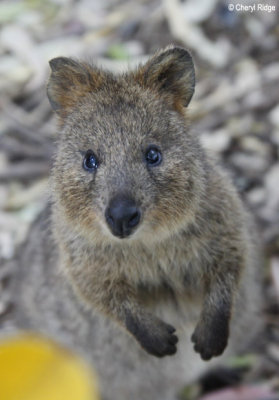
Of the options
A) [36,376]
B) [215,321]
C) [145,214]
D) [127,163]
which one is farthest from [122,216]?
[36,376]

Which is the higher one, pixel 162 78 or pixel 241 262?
pixel 162 78

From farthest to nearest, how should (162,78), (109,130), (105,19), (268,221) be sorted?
(105,19)
(268,221)
(162,78)
(109,130)

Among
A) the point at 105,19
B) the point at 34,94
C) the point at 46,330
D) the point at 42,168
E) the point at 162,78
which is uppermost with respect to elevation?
the point at 105,19

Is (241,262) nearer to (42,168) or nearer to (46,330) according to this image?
(46,330)

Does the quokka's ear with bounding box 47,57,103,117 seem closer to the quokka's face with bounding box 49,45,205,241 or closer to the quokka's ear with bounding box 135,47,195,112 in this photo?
the quokka's face with bounding box 49,45,205,241

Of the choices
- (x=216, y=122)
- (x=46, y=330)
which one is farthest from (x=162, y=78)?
(x=216, y=122)
